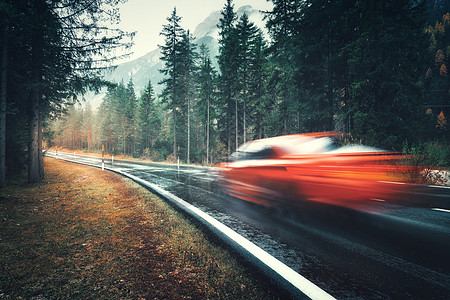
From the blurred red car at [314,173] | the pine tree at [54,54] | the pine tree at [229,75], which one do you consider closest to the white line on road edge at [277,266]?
the blurred red car at [314,173]

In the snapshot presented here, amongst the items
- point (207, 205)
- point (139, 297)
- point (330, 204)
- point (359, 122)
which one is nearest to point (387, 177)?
point (359, 122)

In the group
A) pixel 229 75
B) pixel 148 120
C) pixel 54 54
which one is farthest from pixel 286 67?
pixel 148 120

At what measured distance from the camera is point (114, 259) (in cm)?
269

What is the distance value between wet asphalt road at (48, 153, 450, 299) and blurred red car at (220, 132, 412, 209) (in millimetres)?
884

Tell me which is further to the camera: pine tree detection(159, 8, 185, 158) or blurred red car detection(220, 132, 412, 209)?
pine tree detection(159, 8, 185, 158)

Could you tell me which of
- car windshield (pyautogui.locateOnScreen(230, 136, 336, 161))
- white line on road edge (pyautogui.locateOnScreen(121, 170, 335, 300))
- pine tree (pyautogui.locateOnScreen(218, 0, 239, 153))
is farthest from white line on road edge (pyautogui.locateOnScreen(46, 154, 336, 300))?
pine tree (pyautogui.locateOnScreen(218, 0, 239, 153))

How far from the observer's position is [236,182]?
8641mm

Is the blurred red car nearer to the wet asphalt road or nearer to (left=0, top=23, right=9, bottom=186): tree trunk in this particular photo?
the wet asphalt road

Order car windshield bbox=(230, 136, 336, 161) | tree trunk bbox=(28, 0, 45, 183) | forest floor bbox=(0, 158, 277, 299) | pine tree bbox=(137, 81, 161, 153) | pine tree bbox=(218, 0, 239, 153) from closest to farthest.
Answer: forest floor bbox=(0, 158, 277, 299) → car windshield bbox=(230, 136, 336, 161) → tree trunk bbox=(28, 0, 45, 183) → pine tree bbox=(218, 0, 239, 153) → pine tree bbox=(137, 81, 161, 153)

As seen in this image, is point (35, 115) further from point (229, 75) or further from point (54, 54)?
point (229, 75)

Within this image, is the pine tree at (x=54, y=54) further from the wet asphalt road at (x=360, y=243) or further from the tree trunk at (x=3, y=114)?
the wet asphalt road at (x=360, y=243)

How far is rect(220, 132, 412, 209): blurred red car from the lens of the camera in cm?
605

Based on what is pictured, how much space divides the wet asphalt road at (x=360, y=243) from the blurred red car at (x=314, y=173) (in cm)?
88

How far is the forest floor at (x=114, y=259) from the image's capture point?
6.66 feet
